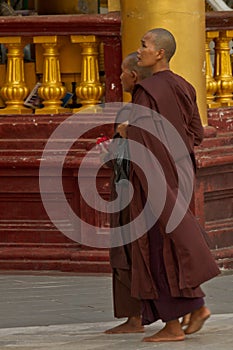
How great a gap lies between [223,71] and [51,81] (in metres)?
1.38

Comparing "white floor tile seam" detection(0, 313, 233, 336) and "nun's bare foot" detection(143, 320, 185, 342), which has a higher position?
"nun's bare foot" detection(143, 320, 185, 342)

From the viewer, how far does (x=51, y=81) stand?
425 inches

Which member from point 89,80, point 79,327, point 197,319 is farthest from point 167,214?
point 89,80

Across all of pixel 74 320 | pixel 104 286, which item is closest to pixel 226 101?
pixel 104 286

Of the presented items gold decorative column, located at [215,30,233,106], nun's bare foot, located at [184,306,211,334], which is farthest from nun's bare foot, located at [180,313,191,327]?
gold decorative column, located at [215,30,233,106]

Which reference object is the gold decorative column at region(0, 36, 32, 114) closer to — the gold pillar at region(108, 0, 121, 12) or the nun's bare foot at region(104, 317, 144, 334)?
the gold pillar at region(108, 0, 121, 12)

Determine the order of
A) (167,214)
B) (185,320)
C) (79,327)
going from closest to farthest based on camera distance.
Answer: (167,214)
(185,320)
(79,327)

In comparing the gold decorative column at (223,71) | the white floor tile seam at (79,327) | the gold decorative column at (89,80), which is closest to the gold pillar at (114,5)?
the gold decorative column at (89,80)

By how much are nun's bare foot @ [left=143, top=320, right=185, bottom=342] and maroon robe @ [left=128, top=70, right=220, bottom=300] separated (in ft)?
0.67

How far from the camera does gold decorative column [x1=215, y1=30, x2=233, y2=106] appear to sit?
11.2m

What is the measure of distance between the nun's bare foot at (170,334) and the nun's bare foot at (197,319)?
0.12 m

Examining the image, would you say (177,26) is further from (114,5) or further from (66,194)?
(66,194)

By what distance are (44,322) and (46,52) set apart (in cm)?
262

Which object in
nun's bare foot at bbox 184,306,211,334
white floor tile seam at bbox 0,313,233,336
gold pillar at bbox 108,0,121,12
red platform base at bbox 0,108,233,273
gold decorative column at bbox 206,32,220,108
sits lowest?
white floor tile seam at bbox 0,313,233,336
